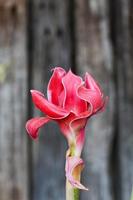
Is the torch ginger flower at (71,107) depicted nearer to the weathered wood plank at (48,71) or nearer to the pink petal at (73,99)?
the pink petal at (73,99)

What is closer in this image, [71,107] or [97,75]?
[71,107]

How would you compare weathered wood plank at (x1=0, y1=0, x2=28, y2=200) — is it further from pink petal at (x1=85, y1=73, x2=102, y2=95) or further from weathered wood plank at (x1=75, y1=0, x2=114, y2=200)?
pink petal at (x1=85, y1=73, x2=102, y2=95)

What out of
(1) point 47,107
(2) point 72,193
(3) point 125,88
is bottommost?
(2) point 72,193

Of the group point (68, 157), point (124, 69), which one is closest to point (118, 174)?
point (124, 69)

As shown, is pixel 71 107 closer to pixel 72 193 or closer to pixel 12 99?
pixel 72 193

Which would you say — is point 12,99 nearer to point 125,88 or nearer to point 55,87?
point 125,88

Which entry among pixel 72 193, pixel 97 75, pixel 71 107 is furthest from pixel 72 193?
pixel 97 75

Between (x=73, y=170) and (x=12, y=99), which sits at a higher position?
(x=12, y=99)
